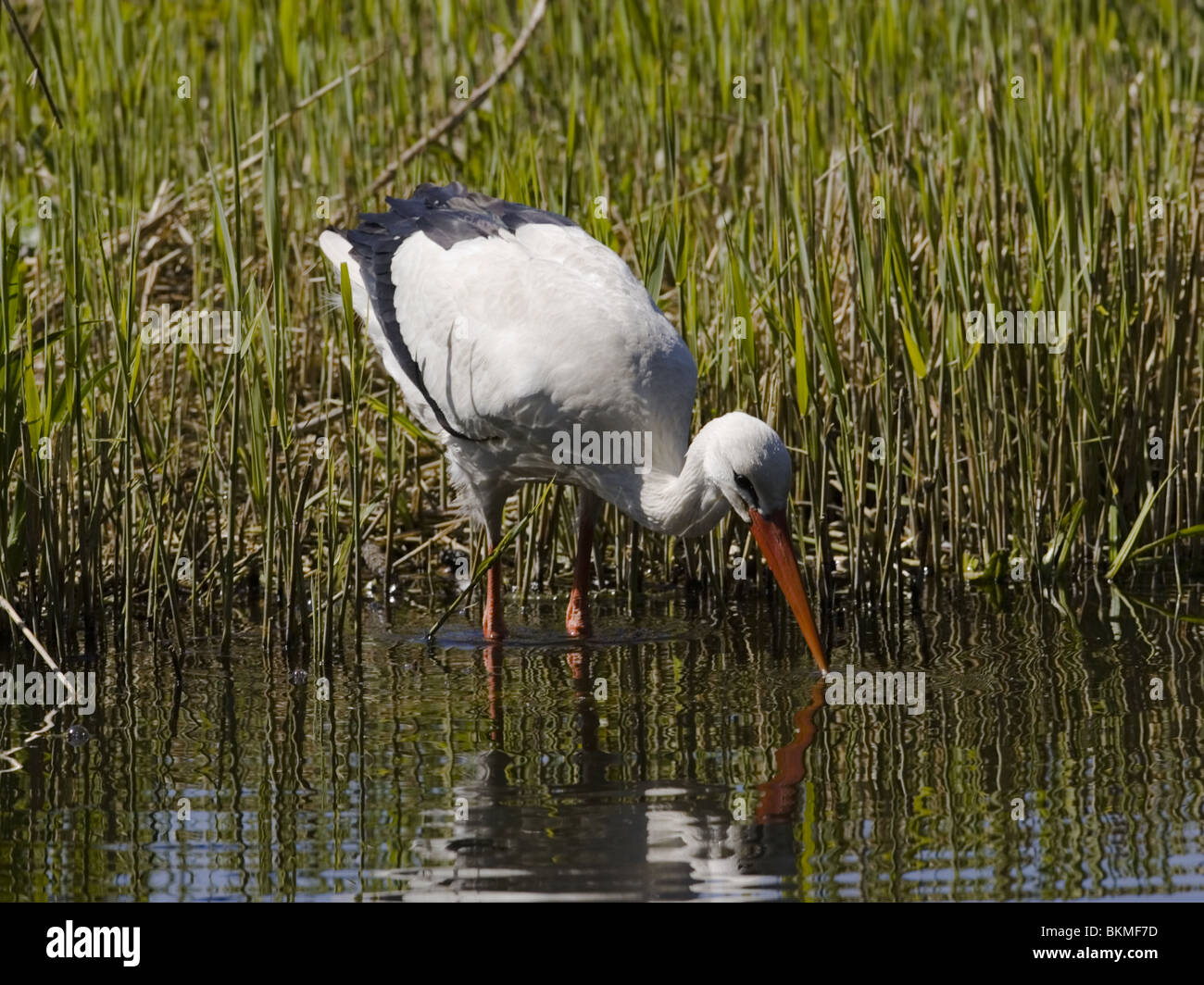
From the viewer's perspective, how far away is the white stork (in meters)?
4.75

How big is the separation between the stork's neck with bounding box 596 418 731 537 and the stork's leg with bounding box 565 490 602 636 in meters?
0.54

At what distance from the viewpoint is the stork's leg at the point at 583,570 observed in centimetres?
552

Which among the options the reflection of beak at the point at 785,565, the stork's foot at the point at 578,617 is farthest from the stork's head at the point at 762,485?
the stork's foot at the point at 578,617

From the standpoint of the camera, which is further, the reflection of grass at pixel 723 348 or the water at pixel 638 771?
the reflection of grass at pixel 723 348

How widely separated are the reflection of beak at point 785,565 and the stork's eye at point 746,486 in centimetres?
5

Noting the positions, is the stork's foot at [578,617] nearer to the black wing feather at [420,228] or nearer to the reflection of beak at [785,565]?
the black wing feather at [420,228]

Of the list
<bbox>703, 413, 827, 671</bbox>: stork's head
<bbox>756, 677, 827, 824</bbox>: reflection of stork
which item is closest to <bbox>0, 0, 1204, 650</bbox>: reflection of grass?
<bbox>703, 413, 827, 671</bbox>: stork's head

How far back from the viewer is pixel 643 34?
793cm

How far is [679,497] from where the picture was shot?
4.86 metres

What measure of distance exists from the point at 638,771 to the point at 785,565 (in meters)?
0.89

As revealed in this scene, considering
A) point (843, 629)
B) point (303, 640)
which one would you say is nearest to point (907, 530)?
point (843, 629)

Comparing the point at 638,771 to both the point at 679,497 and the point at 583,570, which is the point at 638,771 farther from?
the point at 583,570
